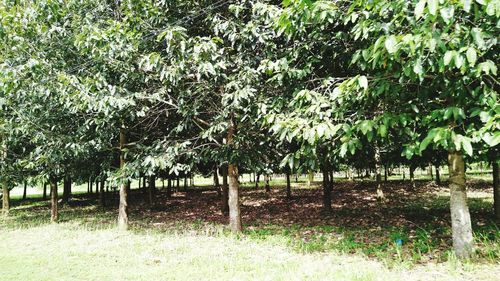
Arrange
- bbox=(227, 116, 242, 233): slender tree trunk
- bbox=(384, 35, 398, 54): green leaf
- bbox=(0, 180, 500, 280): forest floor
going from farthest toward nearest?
1. bbox=(227, 116, 242, 233): slender tree trunk
2. bbox=(0, 180, 500, 280): forest floor
3. bbox=(384, 35, 398, 54): green leaf

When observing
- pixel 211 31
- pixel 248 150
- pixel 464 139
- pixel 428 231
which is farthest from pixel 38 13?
pixel 428 231

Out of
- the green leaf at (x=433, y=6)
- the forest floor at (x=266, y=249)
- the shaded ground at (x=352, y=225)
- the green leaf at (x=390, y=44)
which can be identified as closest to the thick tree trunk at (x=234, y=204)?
the forest floor at (x=266, y=249)

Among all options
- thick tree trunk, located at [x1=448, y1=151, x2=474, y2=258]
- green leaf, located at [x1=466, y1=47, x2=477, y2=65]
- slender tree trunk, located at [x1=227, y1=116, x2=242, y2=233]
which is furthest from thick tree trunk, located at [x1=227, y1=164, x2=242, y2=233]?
green leaf, located at [x1=466, y1=47, x2=477, y2=65]

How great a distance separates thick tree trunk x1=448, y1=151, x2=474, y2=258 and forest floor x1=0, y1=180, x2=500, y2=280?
31 centimetres

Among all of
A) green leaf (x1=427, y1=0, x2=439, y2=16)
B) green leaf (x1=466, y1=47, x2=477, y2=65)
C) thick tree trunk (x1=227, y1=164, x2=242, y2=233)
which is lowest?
thick tree trunk (x1=227, y1=164, x2=242, y2=233)

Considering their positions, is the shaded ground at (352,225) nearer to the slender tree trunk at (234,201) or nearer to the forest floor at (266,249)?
the forest floor at (266,249)

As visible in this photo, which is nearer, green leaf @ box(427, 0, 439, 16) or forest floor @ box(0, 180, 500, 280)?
green leaf @ box(427, 0, 439, 16)

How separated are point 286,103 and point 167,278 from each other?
4.19 m

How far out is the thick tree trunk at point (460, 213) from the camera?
21.2ft

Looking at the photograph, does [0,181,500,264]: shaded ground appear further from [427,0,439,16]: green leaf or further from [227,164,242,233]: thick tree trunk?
Result: [427,0,439,16]: green leaf

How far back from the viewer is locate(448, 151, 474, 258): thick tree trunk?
6457 mm

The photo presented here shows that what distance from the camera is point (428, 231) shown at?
9484 mm

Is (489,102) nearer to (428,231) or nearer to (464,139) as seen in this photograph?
(464,139)

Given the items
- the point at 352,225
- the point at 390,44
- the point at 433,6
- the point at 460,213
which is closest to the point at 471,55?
the point at 390,44
